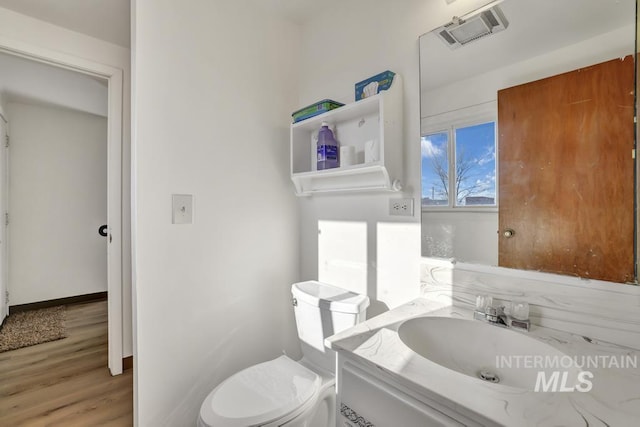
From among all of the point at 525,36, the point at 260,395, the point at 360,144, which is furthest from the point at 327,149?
the point at 260,395

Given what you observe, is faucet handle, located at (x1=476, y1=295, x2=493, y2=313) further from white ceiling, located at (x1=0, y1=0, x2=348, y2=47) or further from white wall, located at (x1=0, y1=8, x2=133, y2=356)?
white wall, located at (x1=0, y1=8, x2=133, y2=356)

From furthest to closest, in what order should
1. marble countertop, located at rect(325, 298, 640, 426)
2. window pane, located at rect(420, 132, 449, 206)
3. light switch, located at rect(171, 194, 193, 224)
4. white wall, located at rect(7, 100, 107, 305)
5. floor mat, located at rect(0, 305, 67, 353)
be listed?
white wall, located at rect(7, 100, 107, 305) → floor mat, located at rect(0, 305, 67, 353) → light switch, located at rect(171, 194, 193, 224) → window pane, located at rect(420, 132, 449, 206) → marble countertop, located at rect(325, 298, 640, 426)

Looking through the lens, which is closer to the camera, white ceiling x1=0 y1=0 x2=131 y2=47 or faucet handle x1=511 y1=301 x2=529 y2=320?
faucet handle x1=511 y1=301 x2=529 y2=320

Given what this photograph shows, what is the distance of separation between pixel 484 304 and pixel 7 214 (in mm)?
4344

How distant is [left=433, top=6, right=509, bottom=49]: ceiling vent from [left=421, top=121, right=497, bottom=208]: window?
0.33 metres

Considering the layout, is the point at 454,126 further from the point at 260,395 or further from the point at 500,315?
the point at 260,395

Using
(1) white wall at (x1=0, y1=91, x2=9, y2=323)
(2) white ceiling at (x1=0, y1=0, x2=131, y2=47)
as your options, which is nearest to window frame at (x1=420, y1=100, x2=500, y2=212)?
(2) white ceiling at (x1=0, y1=0, x2=131, y2=47)

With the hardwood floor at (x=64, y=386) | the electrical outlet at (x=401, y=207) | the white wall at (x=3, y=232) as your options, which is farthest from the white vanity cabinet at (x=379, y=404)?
the white wall at (x=3, y=232)

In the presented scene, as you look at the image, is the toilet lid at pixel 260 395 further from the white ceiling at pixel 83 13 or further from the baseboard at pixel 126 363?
the white ceiling at pixel 83 13

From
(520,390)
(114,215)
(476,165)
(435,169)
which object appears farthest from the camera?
(114,215)

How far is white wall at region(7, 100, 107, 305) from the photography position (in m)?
3.20

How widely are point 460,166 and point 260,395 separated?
1162 mm

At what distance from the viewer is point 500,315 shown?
949 mm

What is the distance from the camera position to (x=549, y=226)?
3.07 ft
